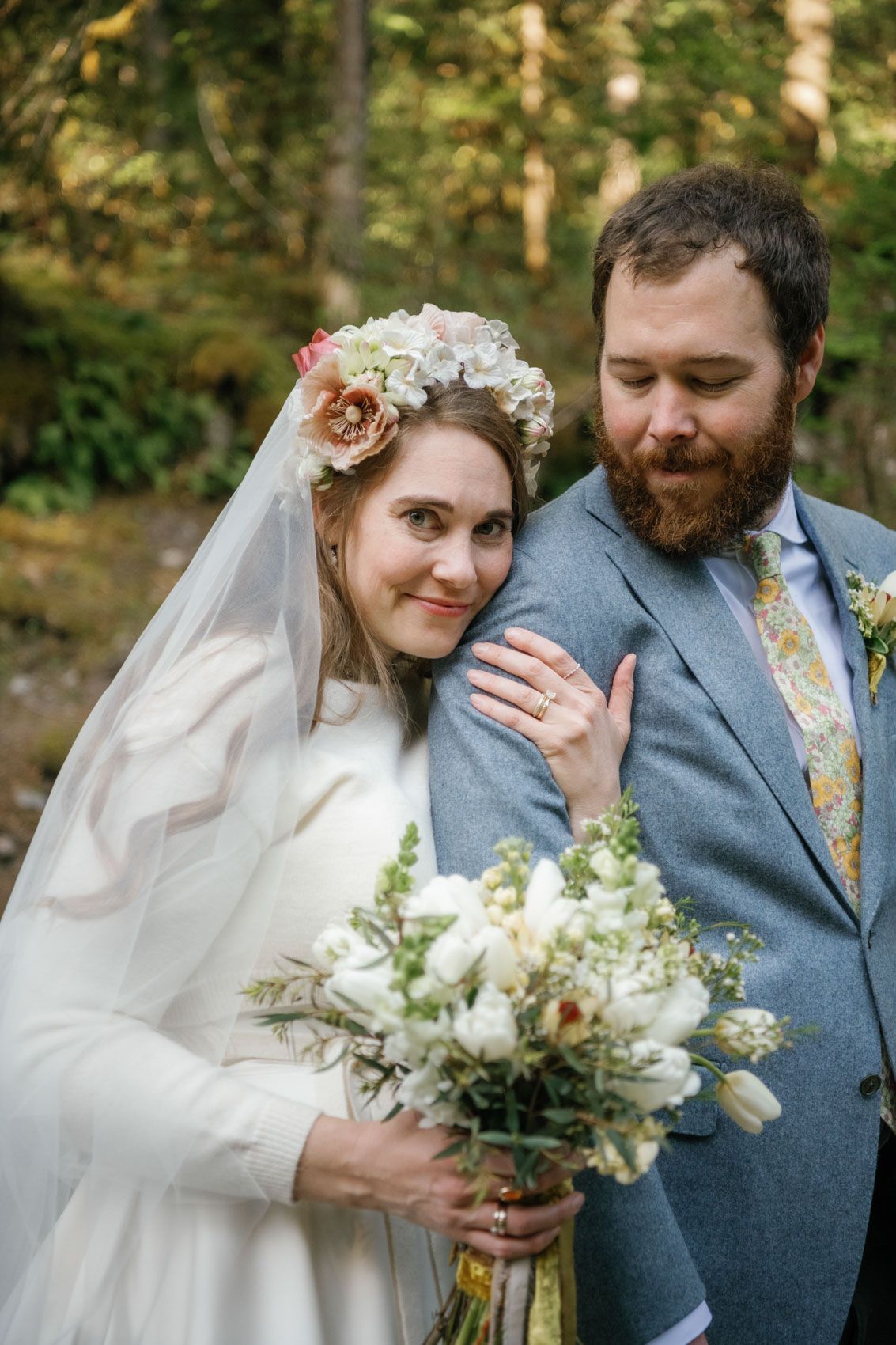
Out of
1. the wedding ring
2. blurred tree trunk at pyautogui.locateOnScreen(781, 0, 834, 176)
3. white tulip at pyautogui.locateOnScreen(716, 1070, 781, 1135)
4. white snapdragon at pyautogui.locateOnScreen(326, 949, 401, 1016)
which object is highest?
blurred tree trunk at pyautogui.locateOnScreen(781, 0, 834, 176)

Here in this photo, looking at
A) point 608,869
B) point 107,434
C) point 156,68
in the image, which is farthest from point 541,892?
point 156,68

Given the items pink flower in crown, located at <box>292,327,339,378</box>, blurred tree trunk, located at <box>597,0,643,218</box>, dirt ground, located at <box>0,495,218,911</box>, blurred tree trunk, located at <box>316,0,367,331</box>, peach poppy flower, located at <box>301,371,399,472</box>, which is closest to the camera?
peach poppy flower, located at <box>301,371,399,472</box>

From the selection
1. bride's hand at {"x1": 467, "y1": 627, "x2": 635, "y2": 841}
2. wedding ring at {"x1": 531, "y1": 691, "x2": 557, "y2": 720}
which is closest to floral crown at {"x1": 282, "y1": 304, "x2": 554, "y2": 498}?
bride's hand at {"x1": 467, "y1": 627, "x2": 635, "y2": 841}

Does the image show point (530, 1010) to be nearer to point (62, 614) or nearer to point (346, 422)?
point (346, 422)

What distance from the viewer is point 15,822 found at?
Result: 5.62 meters

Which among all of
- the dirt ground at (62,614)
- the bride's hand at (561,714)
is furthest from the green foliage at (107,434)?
the bride's hand at (561,714)

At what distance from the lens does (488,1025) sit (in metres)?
1.49

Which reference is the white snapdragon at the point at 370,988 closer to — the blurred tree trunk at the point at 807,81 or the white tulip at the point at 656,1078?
the white tulip at the point at 656,1078

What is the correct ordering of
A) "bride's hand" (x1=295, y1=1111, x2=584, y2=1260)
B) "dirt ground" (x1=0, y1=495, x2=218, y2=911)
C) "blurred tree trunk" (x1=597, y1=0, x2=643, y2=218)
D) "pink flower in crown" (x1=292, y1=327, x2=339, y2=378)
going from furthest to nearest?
"blurred tree trunk" (x1=597, y1=0, x2=643, y2=218)
"dirt ground" (x1=0, y1=495, x2=218, y2=911)
"pink flower in crown" (x1=292, y1=327, x2=339, y2=378)
"bride's hand" (x1=295, y1=1111, x2=584, y2=1260)

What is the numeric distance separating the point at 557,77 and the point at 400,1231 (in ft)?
44.9

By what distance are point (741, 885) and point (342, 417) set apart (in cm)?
126

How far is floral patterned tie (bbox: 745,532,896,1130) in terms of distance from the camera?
252cm

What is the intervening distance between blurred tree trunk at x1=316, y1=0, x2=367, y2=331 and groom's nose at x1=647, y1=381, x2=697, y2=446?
7806 mm

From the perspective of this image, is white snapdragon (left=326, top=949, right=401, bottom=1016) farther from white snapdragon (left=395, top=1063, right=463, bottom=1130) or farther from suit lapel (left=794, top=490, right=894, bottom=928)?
suit lapel (left=794, top=490, right=894, bottom=928)
